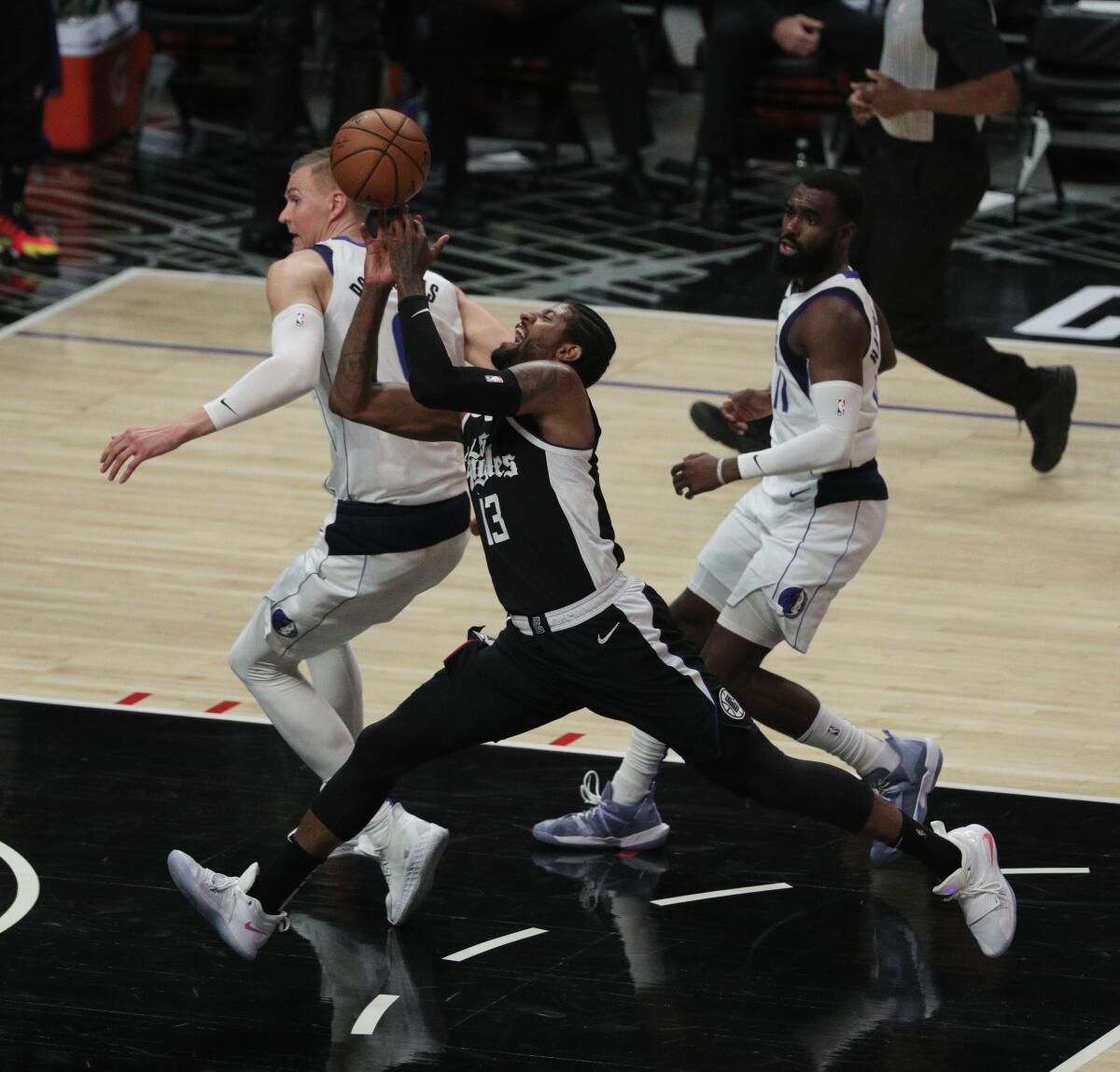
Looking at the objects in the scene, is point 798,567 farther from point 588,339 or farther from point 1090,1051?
point 1090,1051

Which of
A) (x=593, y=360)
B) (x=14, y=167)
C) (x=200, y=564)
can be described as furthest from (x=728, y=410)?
(x=14, y=167)

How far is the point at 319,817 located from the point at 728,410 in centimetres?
155

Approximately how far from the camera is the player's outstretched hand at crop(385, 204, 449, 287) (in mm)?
4457

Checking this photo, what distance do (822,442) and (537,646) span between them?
0.92 metres

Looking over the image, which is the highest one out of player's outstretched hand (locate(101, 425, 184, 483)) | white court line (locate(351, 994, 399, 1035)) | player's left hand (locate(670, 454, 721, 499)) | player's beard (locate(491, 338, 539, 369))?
player's beard (locate(491, 338, 539, 369))

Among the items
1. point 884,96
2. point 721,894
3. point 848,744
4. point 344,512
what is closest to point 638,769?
point 721,894

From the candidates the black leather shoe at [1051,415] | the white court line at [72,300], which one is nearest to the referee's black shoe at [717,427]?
the black leather shoe at [1051,415]

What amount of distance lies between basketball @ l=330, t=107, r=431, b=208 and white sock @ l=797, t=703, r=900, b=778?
159cm

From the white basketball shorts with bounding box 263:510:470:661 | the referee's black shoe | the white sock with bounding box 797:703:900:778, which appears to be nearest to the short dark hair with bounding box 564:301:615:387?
the white basketball shorts with bounding box 263:510:470:661

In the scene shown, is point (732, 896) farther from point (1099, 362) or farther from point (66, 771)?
point (1099, 362)

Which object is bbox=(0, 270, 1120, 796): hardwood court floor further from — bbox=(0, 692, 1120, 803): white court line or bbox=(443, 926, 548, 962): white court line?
bbox=(443, 926, 548, 962): white court line

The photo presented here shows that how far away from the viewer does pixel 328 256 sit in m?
4.98

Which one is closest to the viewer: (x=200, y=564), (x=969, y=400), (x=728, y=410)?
(x=728, y=410)

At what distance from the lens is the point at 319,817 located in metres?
4.66
